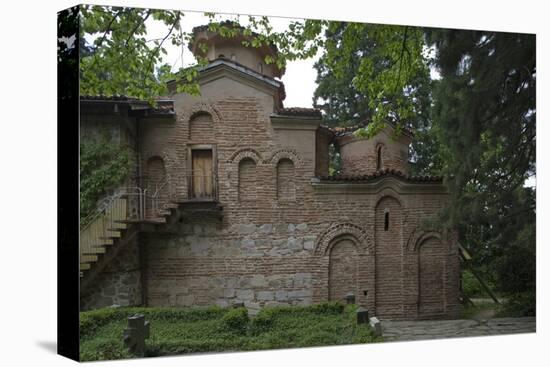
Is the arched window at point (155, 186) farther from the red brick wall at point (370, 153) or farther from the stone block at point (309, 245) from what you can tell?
the red brick wall at point (370, 153)

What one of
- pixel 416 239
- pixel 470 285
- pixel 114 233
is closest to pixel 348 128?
pixel 416 239

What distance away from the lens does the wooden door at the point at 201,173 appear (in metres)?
8.04

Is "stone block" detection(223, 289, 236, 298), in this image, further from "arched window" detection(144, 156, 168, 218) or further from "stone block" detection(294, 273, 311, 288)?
"arched window" detection(144, 156, 168, 218)

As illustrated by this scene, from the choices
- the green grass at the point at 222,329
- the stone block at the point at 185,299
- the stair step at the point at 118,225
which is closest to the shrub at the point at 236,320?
the green grass at the point at 222,329

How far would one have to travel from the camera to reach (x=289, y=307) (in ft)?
27.0

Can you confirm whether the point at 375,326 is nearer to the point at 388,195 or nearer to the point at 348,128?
the point at 388,195

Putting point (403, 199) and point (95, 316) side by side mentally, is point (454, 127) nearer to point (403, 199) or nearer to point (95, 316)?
point (403, 199)

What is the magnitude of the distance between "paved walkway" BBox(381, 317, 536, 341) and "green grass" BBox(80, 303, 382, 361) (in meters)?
0.29

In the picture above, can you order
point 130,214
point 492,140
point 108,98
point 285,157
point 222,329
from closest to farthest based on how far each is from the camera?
point 108,98, point 130,214, point 222,329, point 285,157, point 492,140

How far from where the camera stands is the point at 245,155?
8.16 meters

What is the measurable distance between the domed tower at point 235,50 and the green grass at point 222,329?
9.12 ft

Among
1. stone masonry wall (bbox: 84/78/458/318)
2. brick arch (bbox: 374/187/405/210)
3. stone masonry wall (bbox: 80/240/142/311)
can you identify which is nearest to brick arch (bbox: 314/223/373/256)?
stone masonry wall (bbox: 84/78/458/318)

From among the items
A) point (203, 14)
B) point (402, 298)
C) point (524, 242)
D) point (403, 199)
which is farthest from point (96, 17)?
point (524, 242)

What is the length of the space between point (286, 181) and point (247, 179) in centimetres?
48
